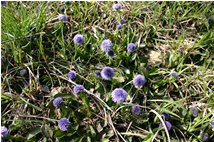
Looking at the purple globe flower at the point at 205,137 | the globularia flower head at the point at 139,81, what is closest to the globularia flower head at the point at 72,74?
the globularia flower head at the point at 139,81

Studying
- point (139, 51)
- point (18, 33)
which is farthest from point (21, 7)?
point (139, 51)

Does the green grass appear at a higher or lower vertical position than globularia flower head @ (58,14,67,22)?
lower

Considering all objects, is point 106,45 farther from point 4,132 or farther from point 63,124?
point 4,132

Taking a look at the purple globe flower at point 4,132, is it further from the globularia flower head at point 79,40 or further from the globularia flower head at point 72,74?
the globularia flower head at point 79,40

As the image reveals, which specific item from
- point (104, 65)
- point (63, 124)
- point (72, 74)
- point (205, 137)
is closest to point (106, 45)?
point (104, 65)

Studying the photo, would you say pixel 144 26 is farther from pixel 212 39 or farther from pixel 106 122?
pixel 106 122

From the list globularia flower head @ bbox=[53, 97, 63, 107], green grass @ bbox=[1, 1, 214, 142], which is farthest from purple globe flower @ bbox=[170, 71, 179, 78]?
globularia flower head @ bbox=[53, 97, 63, 107]

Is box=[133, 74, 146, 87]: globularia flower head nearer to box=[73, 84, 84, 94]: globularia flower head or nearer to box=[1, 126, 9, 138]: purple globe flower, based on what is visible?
box=[73, 84, 84, 94]: globularia flower head
